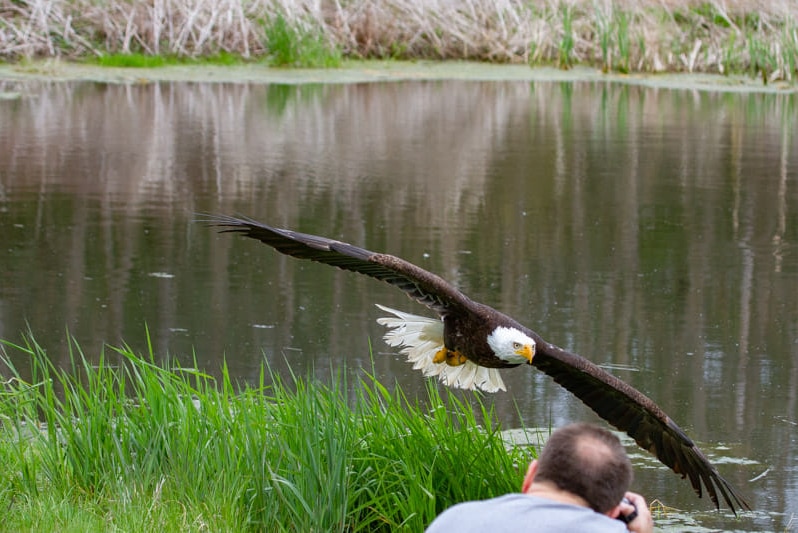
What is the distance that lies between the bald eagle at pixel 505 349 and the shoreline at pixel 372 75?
15850mm

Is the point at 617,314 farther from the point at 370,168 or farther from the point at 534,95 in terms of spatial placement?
the point at 534,95

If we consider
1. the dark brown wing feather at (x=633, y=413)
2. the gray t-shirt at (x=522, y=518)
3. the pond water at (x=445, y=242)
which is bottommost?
the pond water at (x=445, y=242)

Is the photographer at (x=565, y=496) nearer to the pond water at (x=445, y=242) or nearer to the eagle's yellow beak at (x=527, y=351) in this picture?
the pond water at (x=445, y=242)

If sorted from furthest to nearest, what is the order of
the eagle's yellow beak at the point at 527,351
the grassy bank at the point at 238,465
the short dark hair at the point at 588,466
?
the eagle's yellow beak at the point at 527,351
the grassy bank at the point at 238,465
the short dark hair at the point at 588,466

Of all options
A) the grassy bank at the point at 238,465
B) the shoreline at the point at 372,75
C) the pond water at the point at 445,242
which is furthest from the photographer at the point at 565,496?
the shoreline at the point at 372,75

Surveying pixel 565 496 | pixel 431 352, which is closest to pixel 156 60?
pixel 431 352

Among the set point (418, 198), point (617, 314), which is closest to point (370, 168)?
point (418, 198)

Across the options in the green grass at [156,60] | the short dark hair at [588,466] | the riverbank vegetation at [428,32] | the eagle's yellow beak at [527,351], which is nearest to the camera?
the short dark hair at [588,466]

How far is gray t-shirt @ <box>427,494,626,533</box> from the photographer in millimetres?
2244

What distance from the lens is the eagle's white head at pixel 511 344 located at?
5059mm

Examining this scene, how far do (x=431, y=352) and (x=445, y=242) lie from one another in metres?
4.59

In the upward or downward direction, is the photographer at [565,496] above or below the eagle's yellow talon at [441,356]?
above

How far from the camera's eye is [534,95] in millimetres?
22422

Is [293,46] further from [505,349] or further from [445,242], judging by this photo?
[505,349]
